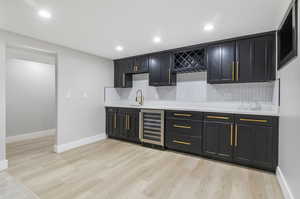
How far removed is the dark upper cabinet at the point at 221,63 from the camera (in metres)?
2.77

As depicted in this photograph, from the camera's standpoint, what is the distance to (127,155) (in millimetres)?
2961

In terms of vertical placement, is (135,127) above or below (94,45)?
below

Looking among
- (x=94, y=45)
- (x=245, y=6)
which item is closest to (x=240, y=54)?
(x=245, y=6)

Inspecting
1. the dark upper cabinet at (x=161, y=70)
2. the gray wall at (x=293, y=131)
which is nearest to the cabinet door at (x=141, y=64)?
the dark upper cabinet at (x=161, y=70)

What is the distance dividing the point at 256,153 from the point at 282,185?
0.53 metres

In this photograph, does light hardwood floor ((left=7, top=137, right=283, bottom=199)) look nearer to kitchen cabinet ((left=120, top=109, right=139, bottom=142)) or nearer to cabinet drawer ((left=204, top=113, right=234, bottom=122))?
kitchen cabinet ((left=120, top=109, right=139, bottom=142))

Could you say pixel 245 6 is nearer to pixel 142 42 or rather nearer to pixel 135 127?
pixel 142 42

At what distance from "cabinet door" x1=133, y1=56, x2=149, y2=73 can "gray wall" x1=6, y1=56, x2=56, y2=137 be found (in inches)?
112

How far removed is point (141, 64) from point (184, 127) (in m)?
2.02

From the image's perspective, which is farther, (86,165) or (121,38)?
(121,38)

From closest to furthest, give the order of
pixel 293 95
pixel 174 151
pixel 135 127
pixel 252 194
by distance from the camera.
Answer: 1. pixel 293 95
2. pixel 252 194
3. pixel 174 151
4. pixel 135 127

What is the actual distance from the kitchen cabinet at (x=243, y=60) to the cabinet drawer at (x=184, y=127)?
0.96 m

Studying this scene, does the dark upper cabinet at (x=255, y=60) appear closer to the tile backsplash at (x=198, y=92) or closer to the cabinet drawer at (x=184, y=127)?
the tile backsplash at (x=198, y=92)

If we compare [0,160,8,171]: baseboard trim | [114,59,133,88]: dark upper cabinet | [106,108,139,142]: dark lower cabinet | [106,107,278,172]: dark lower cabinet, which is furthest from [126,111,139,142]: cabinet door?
[0,160,8,171]: baseboard trim
